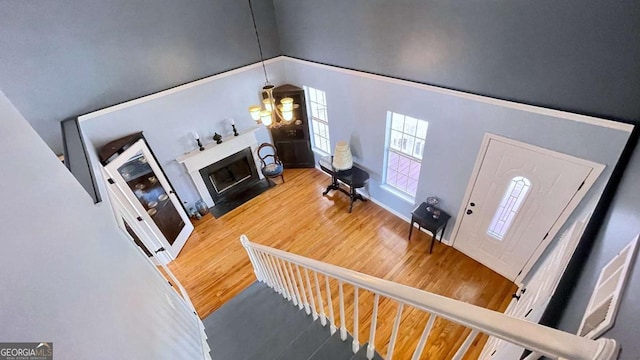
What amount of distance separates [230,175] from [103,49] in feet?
9.59

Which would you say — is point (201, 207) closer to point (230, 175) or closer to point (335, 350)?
point (230, 175)

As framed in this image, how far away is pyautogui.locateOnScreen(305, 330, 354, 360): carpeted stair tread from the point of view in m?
1.75

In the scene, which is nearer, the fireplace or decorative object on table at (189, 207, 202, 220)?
decorative object on table at (189, 207, 202, 220)

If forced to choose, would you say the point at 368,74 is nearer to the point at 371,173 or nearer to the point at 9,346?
the point at 371,173

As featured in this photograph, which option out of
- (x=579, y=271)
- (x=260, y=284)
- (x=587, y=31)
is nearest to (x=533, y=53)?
(x=587, y=31)

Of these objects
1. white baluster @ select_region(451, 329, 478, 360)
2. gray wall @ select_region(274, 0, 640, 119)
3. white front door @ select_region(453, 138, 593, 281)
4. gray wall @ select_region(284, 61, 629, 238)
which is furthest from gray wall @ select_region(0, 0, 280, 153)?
white baluster @ select_region(451, 329, 478, 360)

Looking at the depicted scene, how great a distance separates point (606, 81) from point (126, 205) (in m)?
5.54

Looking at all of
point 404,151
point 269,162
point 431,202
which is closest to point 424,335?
point 431,202

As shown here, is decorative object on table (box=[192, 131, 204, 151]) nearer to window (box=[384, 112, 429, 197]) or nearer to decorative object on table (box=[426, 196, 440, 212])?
window (box=[384, 112, 429, 197])

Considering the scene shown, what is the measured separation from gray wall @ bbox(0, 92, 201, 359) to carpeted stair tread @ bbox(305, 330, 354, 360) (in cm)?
93

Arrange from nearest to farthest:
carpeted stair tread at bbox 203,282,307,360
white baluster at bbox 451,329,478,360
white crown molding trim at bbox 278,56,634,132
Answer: white baluster at bbox 451,329,478,360
white crown molding trim at bbox 278,56,634,132
carpeted stair tread at bbox 203,282,307,360

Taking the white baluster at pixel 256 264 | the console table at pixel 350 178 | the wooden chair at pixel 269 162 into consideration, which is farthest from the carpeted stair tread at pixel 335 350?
the wooden chair at pixel 269 162

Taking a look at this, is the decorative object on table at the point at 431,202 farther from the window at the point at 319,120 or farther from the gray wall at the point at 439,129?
the window at the point at 319,120

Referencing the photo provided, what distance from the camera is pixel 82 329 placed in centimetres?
75
